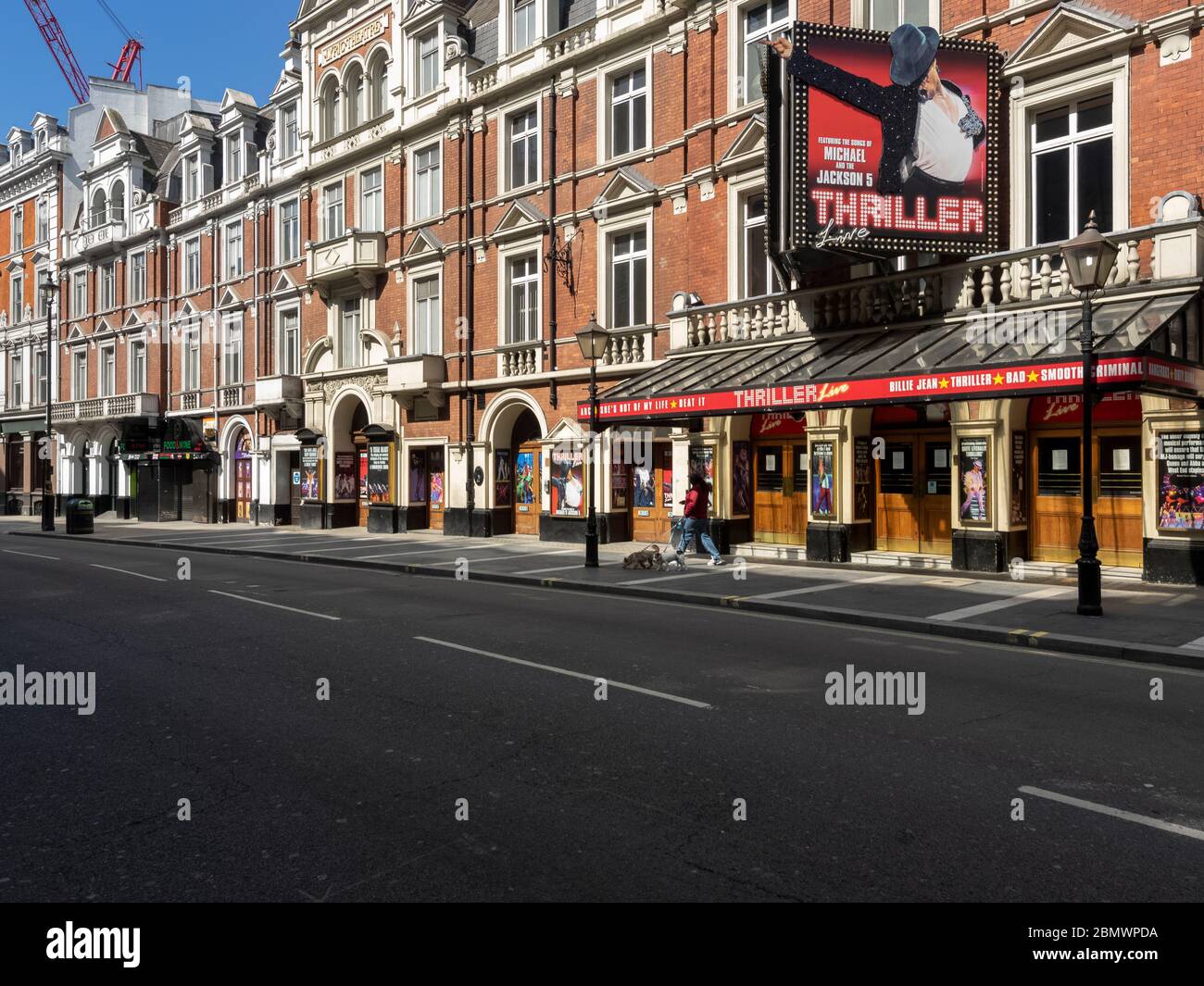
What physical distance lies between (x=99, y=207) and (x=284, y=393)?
20096 millimetres

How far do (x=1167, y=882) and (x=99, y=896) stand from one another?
4.46 meters

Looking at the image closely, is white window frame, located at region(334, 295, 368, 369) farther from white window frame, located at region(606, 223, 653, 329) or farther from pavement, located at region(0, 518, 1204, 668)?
white window frame, located at region(606, 223, 653, 329)

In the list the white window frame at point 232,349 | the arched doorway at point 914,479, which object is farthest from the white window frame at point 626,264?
the white window frame at point 232,349

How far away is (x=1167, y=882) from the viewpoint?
→ 3814mm

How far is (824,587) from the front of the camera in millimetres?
13578

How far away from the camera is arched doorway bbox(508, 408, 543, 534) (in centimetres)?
2428

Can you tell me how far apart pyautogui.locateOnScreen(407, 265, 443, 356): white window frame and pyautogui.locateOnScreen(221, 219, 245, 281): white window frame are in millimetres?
10697

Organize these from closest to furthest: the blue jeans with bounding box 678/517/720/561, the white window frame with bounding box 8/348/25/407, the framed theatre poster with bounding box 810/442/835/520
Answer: the blue jeans with bounding box 678/517/720/561, the framed theatre poster with bounding box 810/442/835/520, the white window frame with bounding box 8/348/25/407

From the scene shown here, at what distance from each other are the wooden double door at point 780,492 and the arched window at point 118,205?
35.3 m

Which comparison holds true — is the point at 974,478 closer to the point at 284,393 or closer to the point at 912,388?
the point at 912,388

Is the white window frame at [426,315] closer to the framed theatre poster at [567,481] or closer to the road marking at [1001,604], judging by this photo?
the framed theatre poster at [567,481]

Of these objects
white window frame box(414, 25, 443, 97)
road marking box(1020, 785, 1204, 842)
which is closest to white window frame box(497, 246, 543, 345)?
white window frame box(414, 25, 443, 97)

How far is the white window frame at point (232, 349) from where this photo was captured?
34.2 metres
